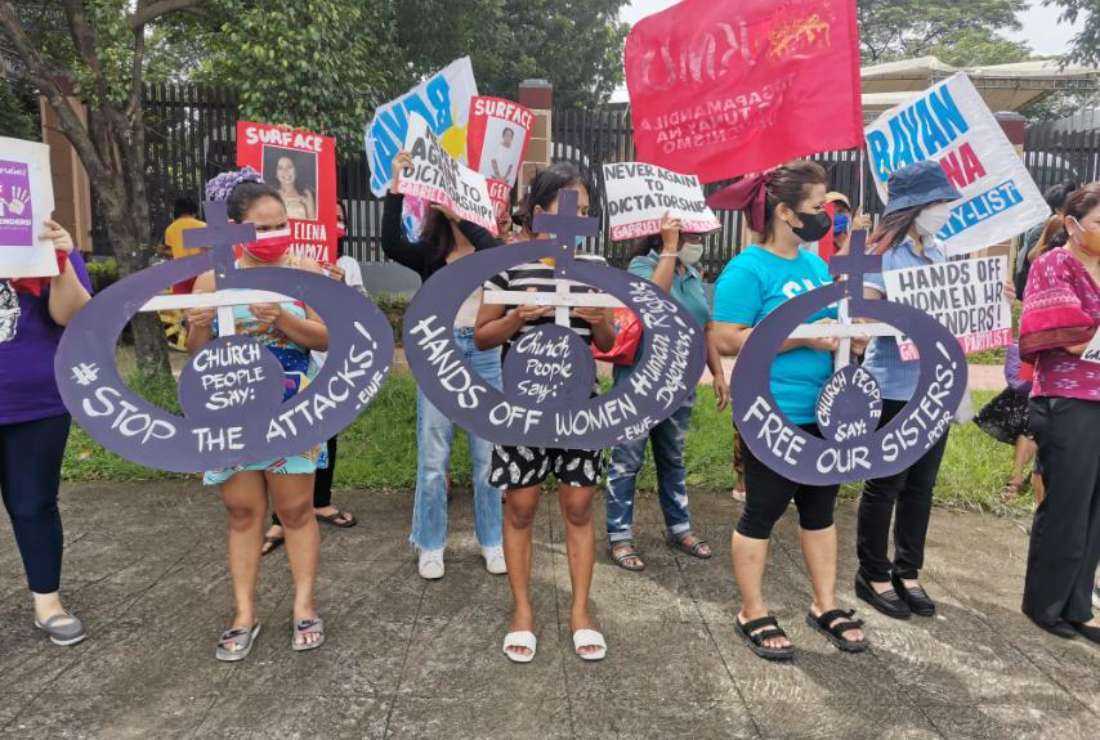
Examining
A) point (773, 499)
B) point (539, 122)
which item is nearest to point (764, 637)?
point (773, 499)

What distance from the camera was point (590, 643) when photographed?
299cm

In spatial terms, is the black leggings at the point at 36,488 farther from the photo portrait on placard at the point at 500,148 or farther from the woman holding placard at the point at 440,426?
the photo portrait on placard at the point at 500,148

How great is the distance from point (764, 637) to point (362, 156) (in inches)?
307

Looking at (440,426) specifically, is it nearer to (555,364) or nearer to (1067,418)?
(555,364)

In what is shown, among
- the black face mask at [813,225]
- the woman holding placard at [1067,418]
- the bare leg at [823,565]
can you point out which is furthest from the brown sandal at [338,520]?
the woman holding placard at [1067,418]

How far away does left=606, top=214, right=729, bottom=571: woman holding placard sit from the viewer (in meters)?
3.78

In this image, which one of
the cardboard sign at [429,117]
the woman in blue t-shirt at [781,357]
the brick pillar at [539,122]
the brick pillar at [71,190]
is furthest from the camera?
the brick pillar at [71,190]

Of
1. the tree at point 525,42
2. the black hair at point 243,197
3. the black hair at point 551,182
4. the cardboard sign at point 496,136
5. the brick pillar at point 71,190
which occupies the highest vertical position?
the tree at point 525,42

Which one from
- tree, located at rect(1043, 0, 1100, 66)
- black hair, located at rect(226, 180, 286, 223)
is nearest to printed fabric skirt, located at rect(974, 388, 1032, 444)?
black hair, located at rect(226, 180, 286, 223)

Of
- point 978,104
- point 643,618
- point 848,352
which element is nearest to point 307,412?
point 643,618

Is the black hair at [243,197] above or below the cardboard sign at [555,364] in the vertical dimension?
above

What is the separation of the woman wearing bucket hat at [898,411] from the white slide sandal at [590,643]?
1281mm

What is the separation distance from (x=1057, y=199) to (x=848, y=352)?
246 centimetres

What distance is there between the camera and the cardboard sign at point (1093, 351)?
307 centimetres
